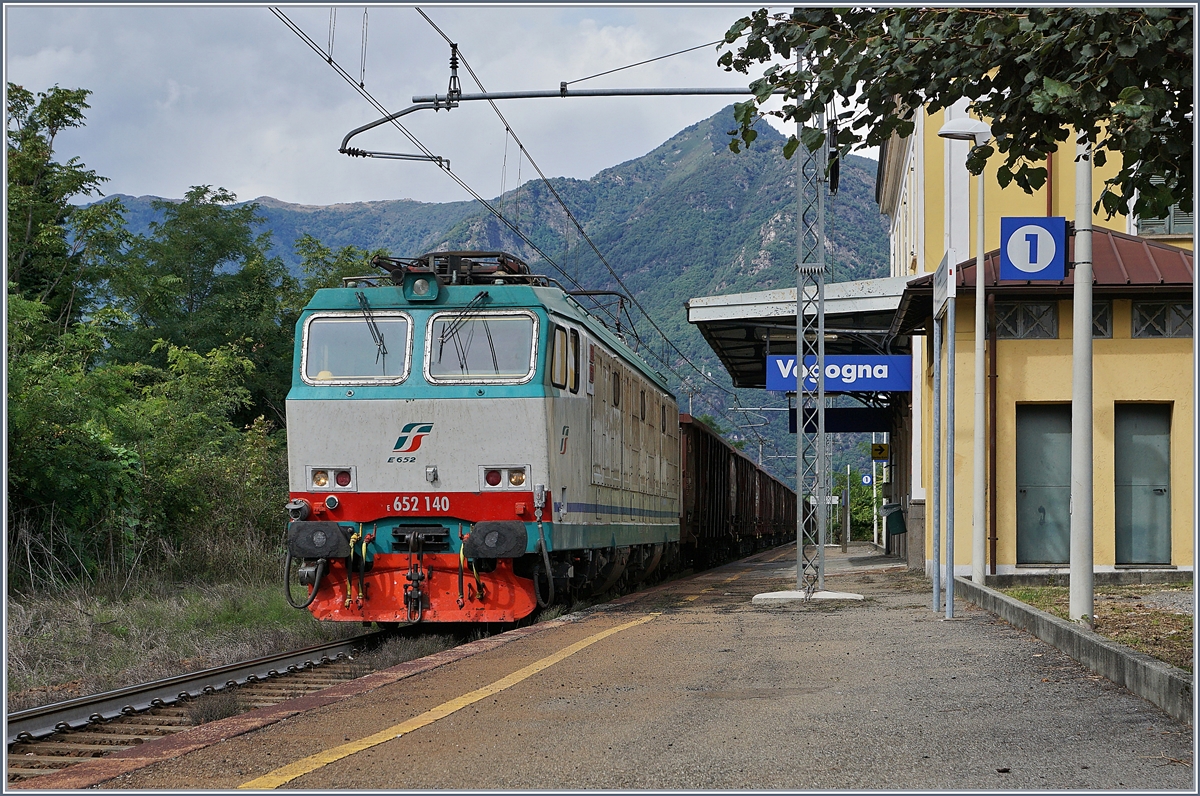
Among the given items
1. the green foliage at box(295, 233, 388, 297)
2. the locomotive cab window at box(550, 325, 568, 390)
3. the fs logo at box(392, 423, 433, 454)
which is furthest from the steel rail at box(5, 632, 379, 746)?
the green foliage at box(295, 233, 388, 297)

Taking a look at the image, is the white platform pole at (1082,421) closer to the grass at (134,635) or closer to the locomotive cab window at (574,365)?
the locomotive cab window at (574,365)

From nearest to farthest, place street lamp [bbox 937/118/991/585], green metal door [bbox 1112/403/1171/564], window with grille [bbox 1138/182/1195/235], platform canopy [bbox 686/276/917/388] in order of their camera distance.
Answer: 1. street lamp [bbox 937/118/991/585]
2. green metal door [bbox 1112/403/1171/564]
3. window with grille [bbox 1138/182/1195/235]
4. platform canopy [bbox 686/276/917/388]

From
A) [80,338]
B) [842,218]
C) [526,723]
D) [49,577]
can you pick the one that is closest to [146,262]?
[80,338]

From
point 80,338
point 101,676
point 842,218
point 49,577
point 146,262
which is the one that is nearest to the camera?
point 101,676

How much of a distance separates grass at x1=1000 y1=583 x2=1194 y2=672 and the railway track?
589 centimetres

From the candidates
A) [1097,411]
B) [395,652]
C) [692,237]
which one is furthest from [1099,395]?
[692,237]

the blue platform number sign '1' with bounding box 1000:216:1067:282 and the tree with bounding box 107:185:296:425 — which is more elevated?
the tree with bounding box 107:185:296:425

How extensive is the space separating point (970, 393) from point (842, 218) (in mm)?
147551

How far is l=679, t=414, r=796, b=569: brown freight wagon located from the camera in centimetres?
2284

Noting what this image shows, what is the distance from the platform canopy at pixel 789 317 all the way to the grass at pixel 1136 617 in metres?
7.82

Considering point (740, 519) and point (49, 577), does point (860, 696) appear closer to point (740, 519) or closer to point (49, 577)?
point (49, 577)

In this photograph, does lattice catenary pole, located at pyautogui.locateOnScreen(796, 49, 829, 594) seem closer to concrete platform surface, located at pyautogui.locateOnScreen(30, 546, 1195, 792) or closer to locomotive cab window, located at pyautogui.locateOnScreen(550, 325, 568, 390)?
locomotive cab window, located at pyautogui.locateOnScreen(550, 325, 568, 390)

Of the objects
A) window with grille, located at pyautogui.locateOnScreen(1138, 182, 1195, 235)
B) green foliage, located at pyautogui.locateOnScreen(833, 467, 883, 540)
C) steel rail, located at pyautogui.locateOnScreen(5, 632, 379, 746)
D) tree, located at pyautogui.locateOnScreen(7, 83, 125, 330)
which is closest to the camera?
steel rail, located at pyautogui.locateOnScreen(5, 632, 379, 746)

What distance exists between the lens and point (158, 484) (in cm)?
1839
